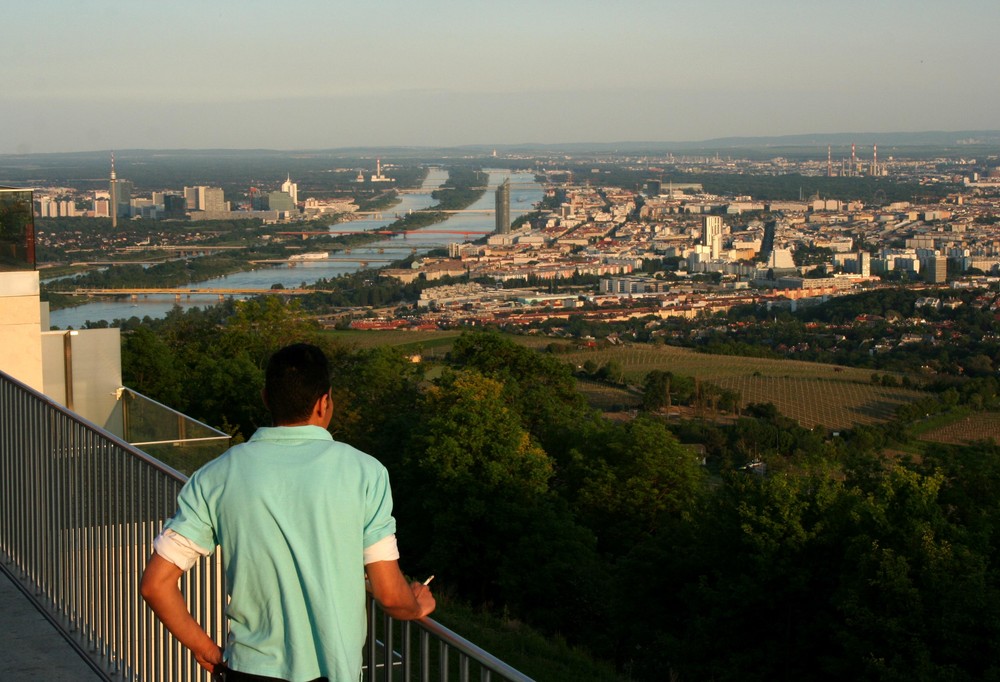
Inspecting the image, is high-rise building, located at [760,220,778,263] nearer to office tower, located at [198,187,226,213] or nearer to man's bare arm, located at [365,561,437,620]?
office tower, located at [198,187,226,213]

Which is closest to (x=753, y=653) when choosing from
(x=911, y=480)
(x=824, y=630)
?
(x=824, y=630)

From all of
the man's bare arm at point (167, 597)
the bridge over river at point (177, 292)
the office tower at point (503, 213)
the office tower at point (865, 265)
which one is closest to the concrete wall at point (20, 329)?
the man's bare arm at point (167, 597)

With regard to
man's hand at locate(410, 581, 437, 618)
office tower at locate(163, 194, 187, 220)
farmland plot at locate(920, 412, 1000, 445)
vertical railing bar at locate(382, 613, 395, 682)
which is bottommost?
farmland plot at locate(920, 412, 1000, 445)

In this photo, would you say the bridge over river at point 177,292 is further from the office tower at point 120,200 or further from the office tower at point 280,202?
the office tower at point 280,202

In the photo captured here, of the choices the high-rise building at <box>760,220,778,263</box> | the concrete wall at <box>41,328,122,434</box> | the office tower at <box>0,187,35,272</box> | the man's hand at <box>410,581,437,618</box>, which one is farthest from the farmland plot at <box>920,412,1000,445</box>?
the high-rise building at <box>760,220,778,263</box>

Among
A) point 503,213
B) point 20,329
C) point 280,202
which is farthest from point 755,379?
point 503,213

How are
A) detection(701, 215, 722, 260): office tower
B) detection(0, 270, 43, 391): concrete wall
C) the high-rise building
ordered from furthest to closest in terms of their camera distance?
the high-rise building < detection(701, 215, 722, 260): office tower < detection(0, 270, 43, 391): concrete wall
